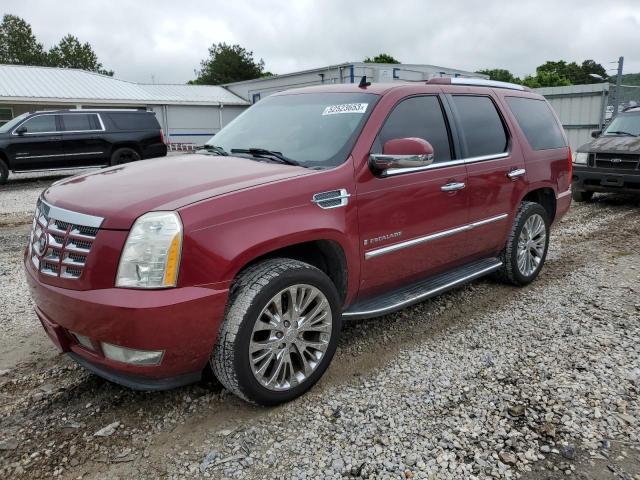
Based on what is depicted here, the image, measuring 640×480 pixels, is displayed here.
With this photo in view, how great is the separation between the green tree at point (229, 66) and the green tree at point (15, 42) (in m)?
18.9

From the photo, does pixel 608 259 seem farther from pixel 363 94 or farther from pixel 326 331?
pixel 326 331

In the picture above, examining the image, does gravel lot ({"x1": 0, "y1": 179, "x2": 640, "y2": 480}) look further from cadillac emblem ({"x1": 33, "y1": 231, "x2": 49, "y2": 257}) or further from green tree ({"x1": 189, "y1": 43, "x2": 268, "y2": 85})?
green tree ({"x1": 189, "y1": 43, "x2": 268, "y2": 85})

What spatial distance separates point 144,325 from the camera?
233 cm

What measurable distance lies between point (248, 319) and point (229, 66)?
6128 centimetres

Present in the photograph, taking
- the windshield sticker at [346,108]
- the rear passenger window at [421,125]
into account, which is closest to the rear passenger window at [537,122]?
the rear passenger window at [421,125]

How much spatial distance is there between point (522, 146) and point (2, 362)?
4593 mm

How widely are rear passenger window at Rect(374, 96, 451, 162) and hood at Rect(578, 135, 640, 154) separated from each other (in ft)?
22.1

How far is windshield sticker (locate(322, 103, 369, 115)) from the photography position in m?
3.47

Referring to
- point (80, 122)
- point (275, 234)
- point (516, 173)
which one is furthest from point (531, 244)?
point (80, 122)

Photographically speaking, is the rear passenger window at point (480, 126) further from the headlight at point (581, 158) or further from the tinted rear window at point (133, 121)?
the tinted rear window at point (133, 121)

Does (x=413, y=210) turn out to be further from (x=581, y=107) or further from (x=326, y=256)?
(x=581, y=107)

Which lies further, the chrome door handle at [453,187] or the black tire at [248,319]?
the chrome door handle at [453,187]

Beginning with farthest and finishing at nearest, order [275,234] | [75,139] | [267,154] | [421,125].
→ [75,139]
[421,125]
[267,154]
[275,234]

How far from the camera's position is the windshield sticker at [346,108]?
11.4ft
